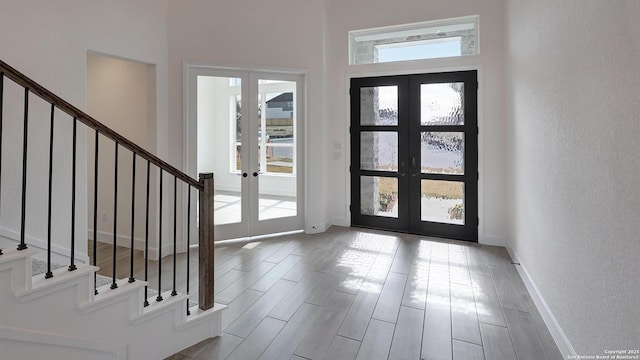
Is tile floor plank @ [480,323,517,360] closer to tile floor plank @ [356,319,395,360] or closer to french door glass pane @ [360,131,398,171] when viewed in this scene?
tile floor plank @ [356,319,395,360]

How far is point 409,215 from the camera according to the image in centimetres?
524

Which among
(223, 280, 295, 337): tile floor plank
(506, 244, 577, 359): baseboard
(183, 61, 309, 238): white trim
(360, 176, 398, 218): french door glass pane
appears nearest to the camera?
(506, 244, 577, 359): baseboard

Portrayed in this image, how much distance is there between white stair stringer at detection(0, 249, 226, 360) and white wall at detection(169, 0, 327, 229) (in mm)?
2582

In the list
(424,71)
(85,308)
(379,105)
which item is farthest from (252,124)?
(85,308)

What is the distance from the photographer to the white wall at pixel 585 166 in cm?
155

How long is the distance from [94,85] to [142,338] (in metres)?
3.92

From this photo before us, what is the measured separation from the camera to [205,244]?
2484 millimetres

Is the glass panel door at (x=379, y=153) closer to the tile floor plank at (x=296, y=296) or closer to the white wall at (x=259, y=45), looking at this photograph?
the white wall at (x=259, y=45)

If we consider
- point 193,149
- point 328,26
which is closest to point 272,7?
point 328,26

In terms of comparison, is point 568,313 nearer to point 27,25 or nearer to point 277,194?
point 277,194

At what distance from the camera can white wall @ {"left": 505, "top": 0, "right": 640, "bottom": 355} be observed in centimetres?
155

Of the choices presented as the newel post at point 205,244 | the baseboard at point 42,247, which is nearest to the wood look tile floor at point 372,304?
the newel post at point 205,244

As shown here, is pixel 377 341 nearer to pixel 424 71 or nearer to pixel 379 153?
pixel 379 153

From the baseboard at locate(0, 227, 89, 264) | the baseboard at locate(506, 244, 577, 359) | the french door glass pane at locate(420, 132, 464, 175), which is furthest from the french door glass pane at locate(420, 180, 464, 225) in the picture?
the baseboard at locate(0, 227, 89, 264)
